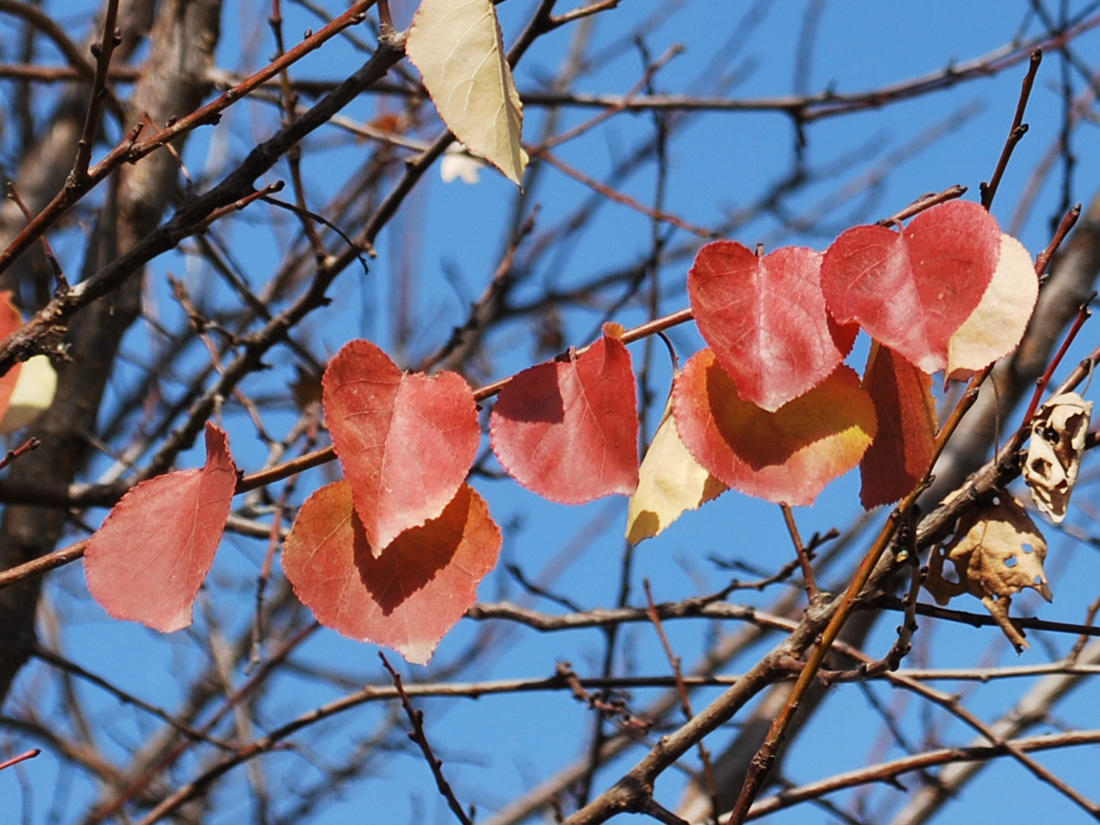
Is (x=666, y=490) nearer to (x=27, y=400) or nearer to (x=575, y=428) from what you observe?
(x=575, y=428)

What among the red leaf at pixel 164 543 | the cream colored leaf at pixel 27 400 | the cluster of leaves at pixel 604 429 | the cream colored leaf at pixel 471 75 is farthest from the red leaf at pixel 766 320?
the cream colored leaf at pixel 27 400

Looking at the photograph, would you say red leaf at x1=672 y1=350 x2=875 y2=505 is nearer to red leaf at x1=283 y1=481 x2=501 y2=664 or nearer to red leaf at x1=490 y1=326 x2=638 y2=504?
red leaf at x1=490 y1=326 x2=638 y2=504

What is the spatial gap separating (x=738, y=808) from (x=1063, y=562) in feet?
8.53

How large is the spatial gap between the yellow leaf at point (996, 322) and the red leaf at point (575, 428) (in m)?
0.20

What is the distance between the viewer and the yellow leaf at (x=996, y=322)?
1.90 feet

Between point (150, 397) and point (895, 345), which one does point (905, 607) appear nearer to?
point (895, 345)

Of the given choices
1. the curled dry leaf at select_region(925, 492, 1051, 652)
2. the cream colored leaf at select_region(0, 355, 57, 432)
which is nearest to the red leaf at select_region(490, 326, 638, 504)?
the curled dry leaf at select_region(925, 492, 1051, 652)

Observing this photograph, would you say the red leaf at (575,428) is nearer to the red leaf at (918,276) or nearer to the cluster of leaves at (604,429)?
the cluster of leaves at (604,429)

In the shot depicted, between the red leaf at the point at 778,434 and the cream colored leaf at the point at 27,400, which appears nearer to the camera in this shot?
the red leaf at the point at 778,434

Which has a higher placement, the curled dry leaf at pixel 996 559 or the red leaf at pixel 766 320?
the red leaf at pixel 766 320

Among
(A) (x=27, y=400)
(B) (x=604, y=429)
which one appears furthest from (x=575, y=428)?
(A) (x=27, y=400)

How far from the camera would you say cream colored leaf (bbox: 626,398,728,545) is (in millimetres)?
651

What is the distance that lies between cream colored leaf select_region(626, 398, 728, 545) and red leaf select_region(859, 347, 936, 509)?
0.31 feet

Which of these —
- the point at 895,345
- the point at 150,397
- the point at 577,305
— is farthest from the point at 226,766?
the point at 577,305
